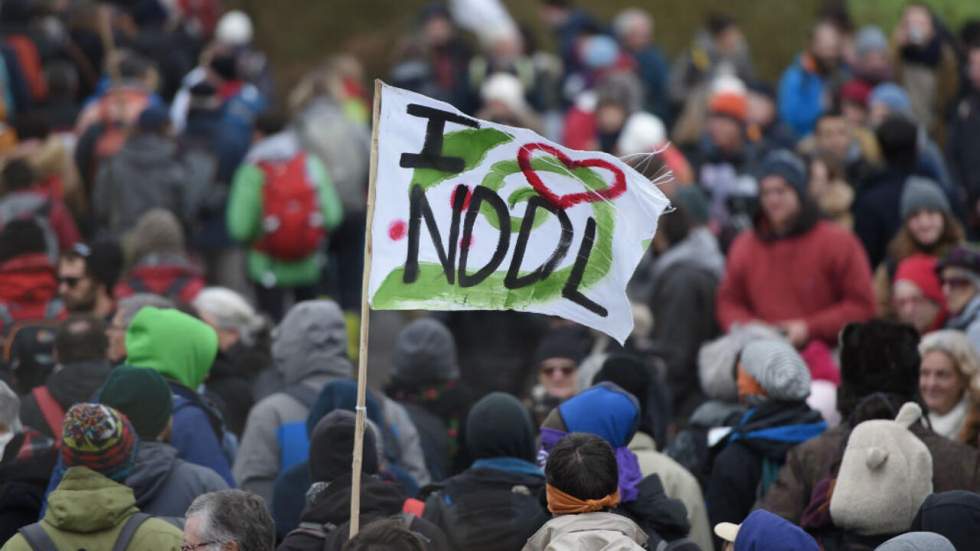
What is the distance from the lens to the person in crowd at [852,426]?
7121 millimetres

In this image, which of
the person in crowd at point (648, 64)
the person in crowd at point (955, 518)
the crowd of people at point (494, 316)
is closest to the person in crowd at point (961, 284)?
the crowd of people at point (494, 316)

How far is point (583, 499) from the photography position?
604 centimetres

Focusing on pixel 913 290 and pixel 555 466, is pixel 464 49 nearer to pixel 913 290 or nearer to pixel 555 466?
pixel 913 290

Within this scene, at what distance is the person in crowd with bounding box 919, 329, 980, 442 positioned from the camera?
8.23 m

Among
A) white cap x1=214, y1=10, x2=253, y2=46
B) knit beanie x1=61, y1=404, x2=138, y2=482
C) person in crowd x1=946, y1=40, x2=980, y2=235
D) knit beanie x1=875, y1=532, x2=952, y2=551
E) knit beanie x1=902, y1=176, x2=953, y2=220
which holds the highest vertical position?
white cap x1=214, y1=10, x2=253, y2=46

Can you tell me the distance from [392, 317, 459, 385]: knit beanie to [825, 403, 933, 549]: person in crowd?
9.24 feet

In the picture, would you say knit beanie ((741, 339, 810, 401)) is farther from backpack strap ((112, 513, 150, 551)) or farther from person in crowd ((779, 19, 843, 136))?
person in crowd ((779, 19, 843, 136))

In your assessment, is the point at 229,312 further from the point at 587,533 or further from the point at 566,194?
the point at 587,533

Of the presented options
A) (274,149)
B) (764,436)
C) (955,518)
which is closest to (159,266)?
(274,149)

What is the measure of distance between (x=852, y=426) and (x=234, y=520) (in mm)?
2762

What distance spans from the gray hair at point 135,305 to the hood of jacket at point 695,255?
3554 mm

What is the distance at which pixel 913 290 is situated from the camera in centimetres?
998

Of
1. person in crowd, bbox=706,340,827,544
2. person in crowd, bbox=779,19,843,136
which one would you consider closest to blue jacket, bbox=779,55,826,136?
person in crowd, bbox=779,19,843,136

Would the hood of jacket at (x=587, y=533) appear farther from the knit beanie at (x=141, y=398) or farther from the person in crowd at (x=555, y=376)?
the person in crowd at (x=555, y=376)
